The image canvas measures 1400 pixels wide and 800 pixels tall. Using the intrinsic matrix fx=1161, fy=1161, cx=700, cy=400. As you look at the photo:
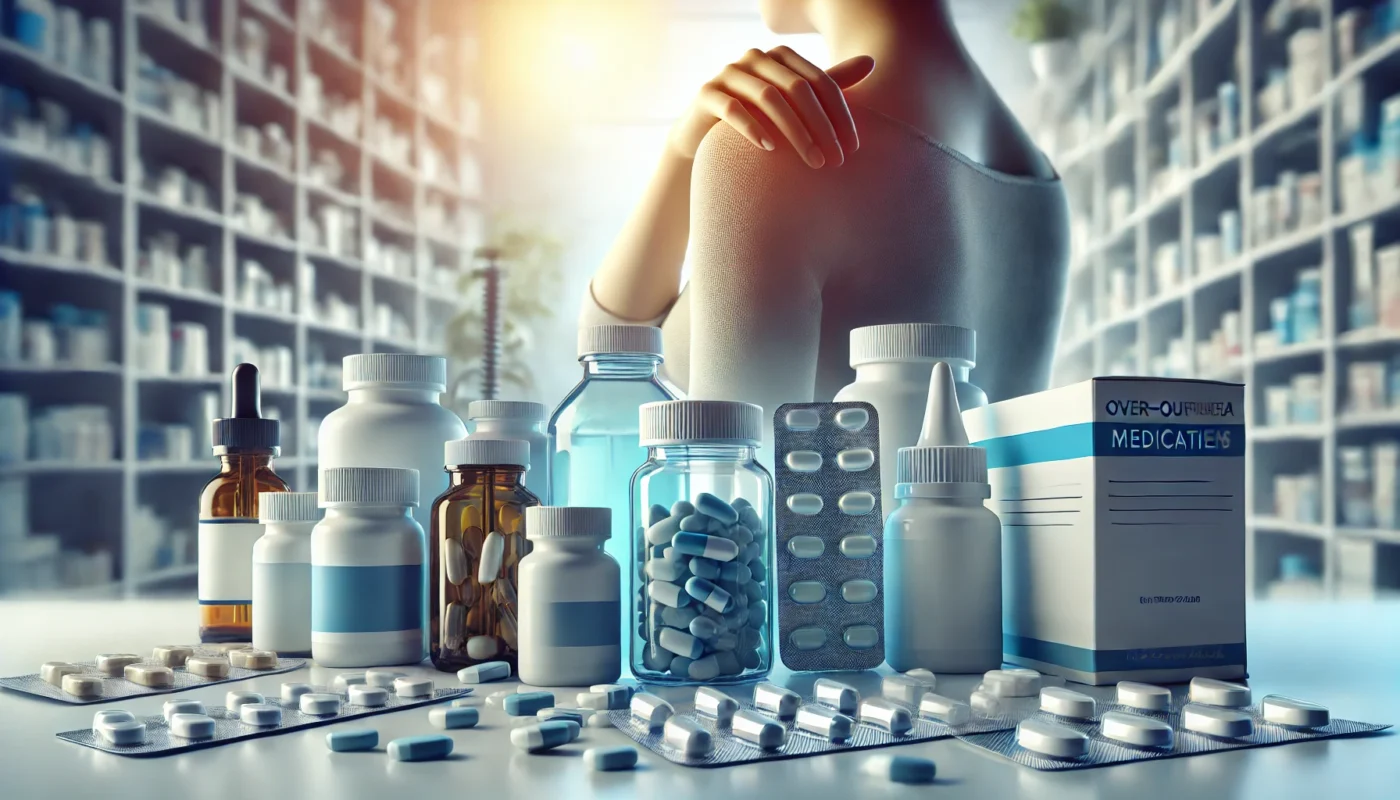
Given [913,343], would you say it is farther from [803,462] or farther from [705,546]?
[705,546]

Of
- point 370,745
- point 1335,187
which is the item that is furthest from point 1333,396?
point 370,745

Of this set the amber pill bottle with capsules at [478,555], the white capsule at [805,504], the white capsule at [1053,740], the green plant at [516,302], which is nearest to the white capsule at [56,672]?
the amber pill bottle with capsules at [478,555]

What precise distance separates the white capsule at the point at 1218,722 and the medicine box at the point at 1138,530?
0.39 feet

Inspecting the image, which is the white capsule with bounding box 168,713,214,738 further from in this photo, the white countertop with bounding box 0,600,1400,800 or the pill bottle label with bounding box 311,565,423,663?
the pill bottle label with bounding box 311,565,423,663

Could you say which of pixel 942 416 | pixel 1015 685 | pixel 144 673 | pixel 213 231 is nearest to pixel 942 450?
pixel 942 416

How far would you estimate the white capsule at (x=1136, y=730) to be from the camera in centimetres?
48

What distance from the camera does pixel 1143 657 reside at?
2.15 feet

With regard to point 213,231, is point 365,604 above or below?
below

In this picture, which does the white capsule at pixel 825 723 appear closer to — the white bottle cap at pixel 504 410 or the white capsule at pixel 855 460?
the white capsule at pixel 855 460

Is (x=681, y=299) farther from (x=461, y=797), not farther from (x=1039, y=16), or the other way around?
(x=1039, y=16)

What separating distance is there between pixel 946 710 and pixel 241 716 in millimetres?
327

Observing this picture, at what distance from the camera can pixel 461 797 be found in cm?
42

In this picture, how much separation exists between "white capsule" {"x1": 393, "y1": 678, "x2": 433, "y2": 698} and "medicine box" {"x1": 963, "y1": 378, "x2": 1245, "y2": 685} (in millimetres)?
362

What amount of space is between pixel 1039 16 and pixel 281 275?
3.17 meters
